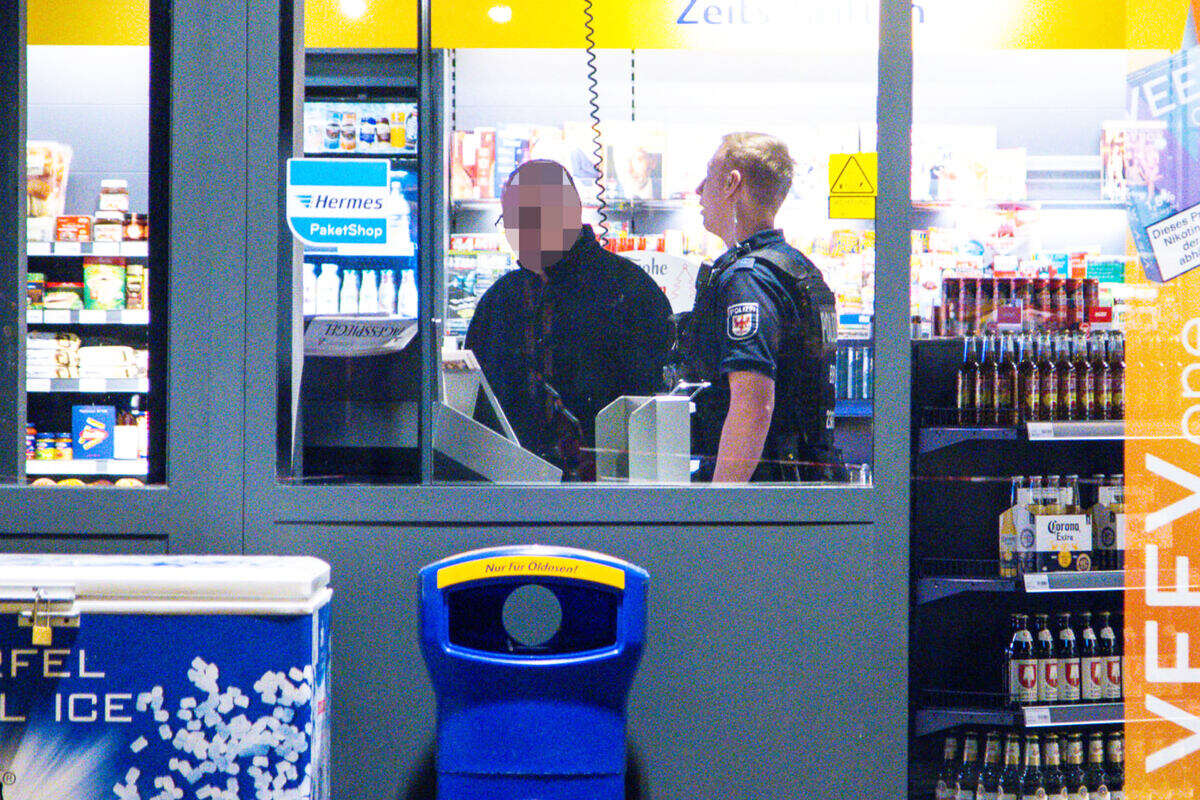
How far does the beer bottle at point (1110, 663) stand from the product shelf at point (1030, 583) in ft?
0.92

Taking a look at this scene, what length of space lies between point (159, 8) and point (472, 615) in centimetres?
145

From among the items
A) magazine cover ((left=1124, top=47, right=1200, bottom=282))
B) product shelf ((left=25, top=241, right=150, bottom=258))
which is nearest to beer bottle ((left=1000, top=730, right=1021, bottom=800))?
magazine cover ((left=1124, top=47, right=1200, bottom=282))

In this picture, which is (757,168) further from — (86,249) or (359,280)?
(86,249)

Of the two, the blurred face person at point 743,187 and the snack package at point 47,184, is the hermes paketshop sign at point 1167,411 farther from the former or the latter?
the snack package at point 47,184

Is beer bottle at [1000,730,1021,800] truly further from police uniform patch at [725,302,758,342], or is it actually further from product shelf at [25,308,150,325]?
product shelf at [25,308,150,325]

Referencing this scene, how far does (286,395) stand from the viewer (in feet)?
8.04

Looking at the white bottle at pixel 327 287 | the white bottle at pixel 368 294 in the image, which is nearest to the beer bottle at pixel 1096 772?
the white bottle at pixel 368 294

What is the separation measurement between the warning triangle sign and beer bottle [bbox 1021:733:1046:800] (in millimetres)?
1851

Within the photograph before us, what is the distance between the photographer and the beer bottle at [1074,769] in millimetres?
3422

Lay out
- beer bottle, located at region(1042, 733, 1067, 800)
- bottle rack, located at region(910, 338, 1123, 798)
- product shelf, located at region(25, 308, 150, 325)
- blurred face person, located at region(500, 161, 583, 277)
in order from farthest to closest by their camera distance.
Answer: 1. product shelf, located at region(25, 308, 150, 325)
2. bottle rack, located at region(910, 338, 1123, 798)
3. beer bottle, located at region(1042, 733, 1067, 800)
4. blurred face person, located at region(500, 161, 583, 277)

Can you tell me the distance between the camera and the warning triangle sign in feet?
8.51

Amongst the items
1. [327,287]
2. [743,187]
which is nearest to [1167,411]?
[743,187]

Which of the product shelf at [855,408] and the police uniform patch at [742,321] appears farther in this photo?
the police uniform patch at [742,321]

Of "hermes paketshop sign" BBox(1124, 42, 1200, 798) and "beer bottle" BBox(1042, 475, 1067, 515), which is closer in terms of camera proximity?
"hermes paketshop sign" BBox(1124, 42, 1200, 798)
